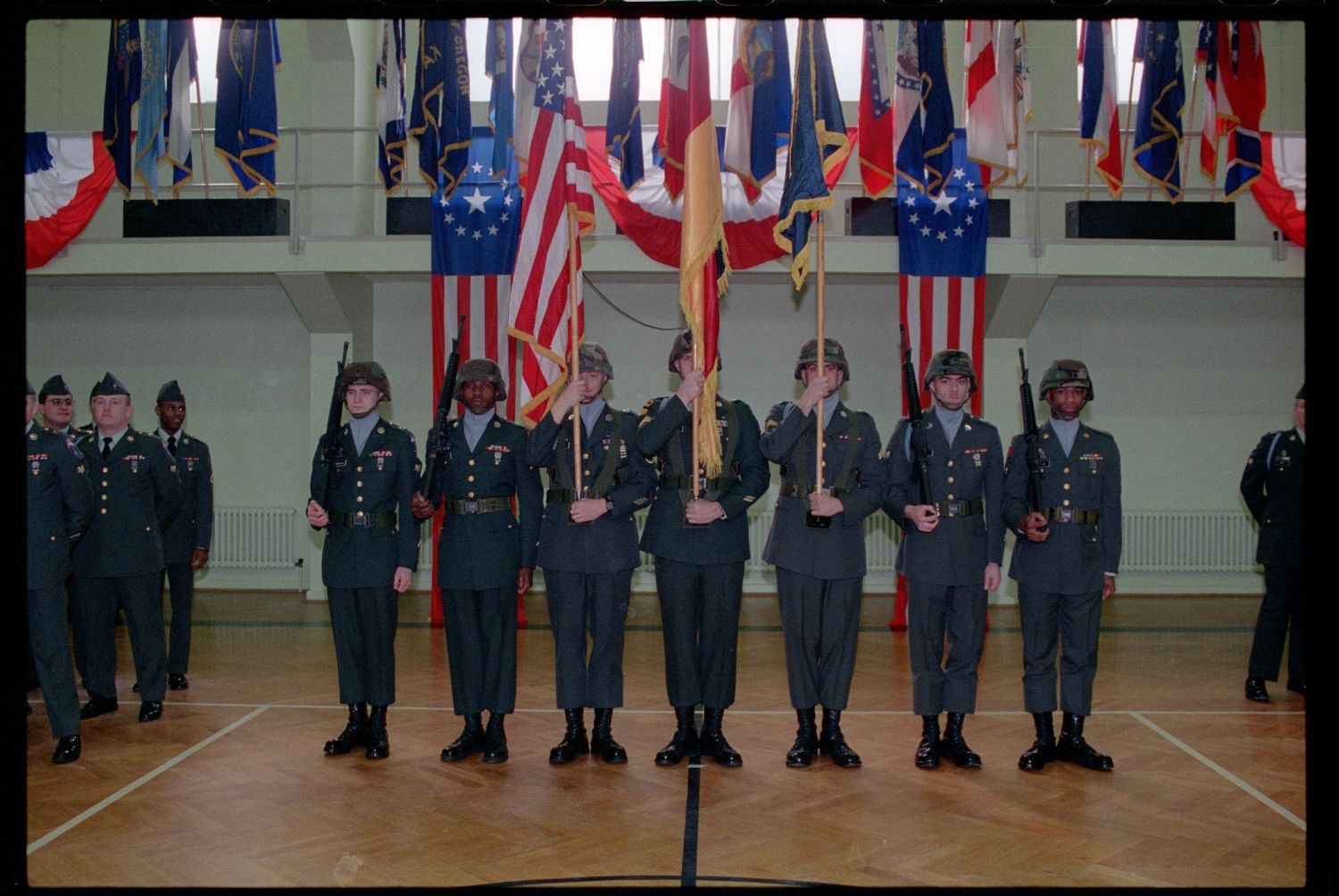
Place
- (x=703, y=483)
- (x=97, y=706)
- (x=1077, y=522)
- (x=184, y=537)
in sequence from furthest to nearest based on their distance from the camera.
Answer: (x=184, y=537) < (x=97, y=706) < (x=703, y=483) < (x=1077, y=522)

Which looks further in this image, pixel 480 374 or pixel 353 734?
pixel 353 734

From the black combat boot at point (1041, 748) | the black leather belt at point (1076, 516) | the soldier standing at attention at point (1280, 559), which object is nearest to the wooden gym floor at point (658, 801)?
the black combat boot at point (1041, 748)

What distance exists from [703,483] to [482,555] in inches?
38.1

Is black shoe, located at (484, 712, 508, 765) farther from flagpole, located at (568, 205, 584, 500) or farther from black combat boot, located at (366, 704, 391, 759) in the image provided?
flagpole, located at (568, 205, 584, 500)

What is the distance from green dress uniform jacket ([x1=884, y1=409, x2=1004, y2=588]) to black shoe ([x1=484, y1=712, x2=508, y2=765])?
181 cm

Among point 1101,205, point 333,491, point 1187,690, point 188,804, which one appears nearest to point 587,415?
point 333,491

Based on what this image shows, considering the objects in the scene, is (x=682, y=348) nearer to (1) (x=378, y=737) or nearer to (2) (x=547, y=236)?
(2) (x=547, y=236)

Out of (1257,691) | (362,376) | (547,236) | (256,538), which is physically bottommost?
(1257,691)

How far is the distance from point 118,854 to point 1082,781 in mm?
3498

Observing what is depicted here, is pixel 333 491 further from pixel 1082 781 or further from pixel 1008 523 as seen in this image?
pixel 1082 781

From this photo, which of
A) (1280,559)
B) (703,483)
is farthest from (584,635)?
(1280,559)

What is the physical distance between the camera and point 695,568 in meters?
4.60

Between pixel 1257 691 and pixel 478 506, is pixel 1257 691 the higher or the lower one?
the lower one

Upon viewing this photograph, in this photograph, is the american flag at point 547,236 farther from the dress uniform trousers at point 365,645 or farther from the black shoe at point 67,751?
the black shoe at point 67,751
